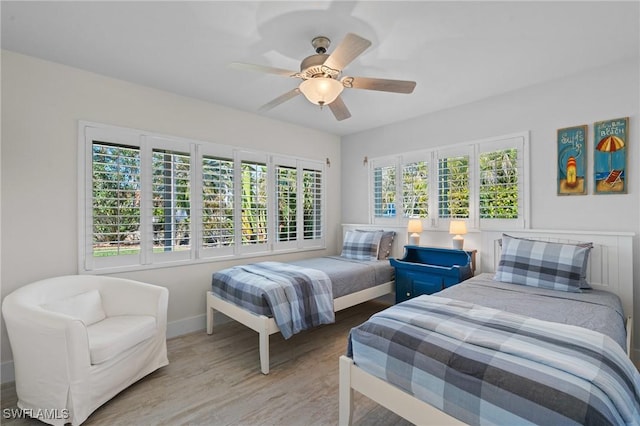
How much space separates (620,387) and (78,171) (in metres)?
3.80

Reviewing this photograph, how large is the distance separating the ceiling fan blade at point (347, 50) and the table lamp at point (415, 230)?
2419 mm

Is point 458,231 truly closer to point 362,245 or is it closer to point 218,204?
point 362,245

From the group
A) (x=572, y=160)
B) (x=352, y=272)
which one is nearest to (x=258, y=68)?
(x=352, y=272)

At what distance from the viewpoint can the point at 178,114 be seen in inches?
130

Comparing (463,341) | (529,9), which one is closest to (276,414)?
(463,341)

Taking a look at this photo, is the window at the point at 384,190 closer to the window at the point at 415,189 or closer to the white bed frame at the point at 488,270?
the window at the point at 415,189

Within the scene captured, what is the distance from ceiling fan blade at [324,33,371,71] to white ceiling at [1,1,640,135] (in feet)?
1.04

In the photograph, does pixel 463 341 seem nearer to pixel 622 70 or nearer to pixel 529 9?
pixel 529 9

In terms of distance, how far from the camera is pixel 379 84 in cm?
215

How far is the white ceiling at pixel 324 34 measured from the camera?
6.27ft

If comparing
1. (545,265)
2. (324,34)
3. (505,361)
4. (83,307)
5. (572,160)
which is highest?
(324,34)

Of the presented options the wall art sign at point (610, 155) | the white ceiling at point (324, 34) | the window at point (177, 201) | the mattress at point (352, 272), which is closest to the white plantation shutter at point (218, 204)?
the window at point (177, 201)

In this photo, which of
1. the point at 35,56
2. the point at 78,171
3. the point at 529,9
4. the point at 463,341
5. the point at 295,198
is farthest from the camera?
the point at 295,198

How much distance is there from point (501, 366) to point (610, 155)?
8.21 feet
